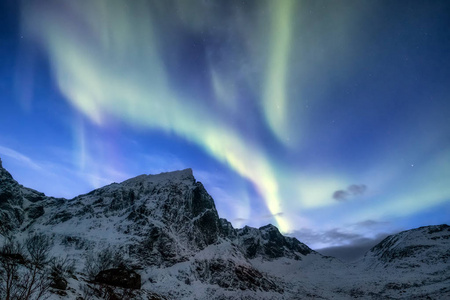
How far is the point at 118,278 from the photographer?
4328 cm

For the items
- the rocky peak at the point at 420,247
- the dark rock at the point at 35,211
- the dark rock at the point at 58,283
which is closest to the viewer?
the dark rock at the point at 58,283

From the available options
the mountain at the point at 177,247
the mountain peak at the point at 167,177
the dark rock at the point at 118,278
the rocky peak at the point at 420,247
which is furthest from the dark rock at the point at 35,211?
the rocky peak at the point at 420,247

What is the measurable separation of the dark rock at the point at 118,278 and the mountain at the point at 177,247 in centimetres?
336

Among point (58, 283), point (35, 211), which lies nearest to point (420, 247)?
point (58, 283)

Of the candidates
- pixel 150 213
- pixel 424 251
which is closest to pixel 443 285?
pixel 424 251

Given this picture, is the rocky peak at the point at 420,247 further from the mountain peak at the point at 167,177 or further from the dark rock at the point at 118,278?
the dark rock at the point at 118,278

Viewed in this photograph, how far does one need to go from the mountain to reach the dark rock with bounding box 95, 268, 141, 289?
336 cm

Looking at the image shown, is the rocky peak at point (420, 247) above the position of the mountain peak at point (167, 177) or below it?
below

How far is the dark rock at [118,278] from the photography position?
139 ft

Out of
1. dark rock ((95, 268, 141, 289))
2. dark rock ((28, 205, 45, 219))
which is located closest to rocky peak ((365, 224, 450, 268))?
dark rock ((95, 268, 141, 289))

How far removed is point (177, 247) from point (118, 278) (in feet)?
192

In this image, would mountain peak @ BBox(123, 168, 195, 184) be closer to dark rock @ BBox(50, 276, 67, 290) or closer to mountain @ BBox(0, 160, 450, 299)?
mountain @ BBox(0, 160, 450, 299)

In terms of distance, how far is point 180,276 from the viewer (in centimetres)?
8225

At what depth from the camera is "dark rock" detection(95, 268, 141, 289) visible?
4225 cm
